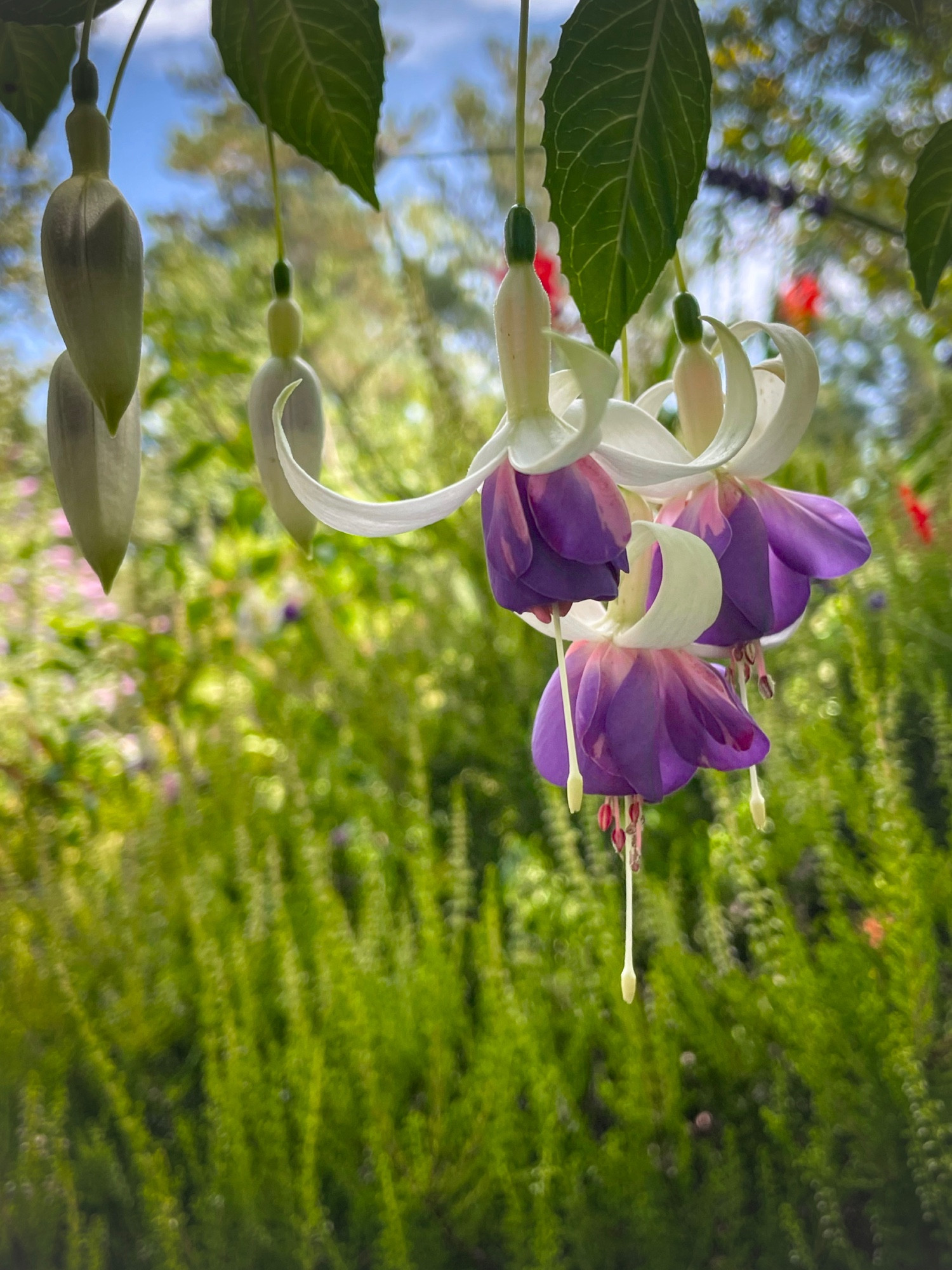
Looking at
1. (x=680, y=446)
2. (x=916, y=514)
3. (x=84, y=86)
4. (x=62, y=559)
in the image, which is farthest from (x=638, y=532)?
(x=62, y=559)

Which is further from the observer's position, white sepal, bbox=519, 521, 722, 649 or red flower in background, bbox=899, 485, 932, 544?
red flower in background, bbox=899, 485, 932, 544

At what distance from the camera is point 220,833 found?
89 cm

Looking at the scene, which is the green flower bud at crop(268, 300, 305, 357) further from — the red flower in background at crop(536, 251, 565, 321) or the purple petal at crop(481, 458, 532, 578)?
the red flower in background at crop(536, 251, 565, 321)

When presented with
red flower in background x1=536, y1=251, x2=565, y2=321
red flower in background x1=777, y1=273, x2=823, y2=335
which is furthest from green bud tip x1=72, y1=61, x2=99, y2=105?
red flower in background x1=777, y1=273, x2=823, y2=335

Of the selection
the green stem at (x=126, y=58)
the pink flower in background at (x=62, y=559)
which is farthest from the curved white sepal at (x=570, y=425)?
the pink flower in background at (x=62, y=559)

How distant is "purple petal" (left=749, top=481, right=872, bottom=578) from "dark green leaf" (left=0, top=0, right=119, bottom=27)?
0.15 metres

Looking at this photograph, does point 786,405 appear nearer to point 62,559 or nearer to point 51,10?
point 51,10

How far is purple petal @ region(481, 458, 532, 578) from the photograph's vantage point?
0.13 metres

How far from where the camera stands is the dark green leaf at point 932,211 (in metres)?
0.19

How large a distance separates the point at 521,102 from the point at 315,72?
0.07 metres

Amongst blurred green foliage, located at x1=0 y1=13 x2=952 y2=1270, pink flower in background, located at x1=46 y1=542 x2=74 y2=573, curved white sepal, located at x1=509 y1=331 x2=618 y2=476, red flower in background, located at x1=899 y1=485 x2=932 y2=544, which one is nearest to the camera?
curved white sepal, located at x1=509 y1=331 x2=618 y2=476

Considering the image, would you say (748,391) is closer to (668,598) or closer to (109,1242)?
(668,598)

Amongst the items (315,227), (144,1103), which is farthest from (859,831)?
(315,227)

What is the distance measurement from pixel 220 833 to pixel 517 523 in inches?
32.2
